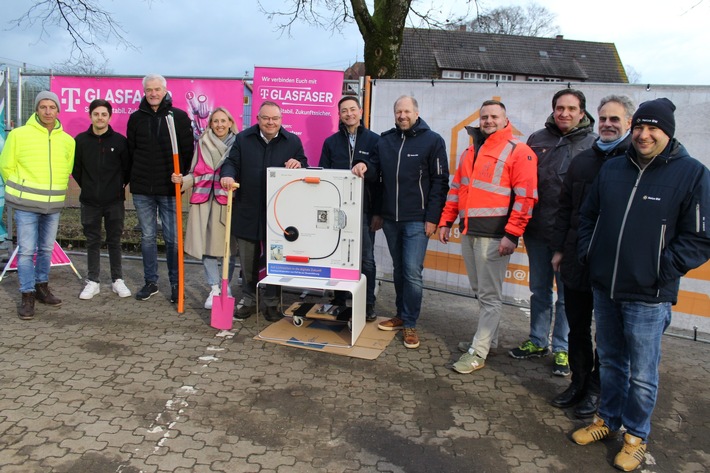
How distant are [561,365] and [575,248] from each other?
1.24m

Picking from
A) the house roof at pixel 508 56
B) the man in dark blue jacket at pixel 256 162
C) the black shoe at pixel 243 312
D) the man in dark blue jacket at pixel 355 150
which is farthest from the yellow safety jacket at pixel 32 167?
the house roof at pixel 508 56

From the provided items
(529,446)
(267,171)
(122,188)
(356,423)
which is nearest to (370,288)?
(267,171)

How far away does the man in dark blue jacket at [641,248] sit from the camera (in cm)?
264

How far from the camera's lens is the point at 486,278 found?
13.3ft

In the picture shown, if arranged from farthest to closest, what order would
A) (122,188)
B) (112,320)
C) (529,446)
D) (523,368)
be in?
1. (122,188)
2. (112,320)
3. (523,368)
4. (529,446)

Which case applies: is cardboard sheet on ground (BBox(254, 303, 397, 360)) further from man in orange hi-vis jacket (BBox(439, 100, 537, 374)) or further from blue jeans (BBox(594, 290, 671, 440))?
blue jeans (BBox(594, 290, 671, 440))

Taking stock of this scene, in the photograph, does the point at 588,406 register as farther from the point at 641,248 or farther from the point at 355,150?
the point at 355,150

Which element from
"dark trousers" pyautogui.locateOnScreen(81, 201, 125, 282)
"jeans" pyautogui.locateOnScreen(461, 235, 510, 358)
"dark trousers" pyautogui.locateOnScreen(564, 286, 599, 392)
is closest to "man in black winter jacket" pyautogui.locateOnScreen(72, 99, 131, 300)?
"dark trousers" pyautogui.locateOnScreen(81, 201, 125, 282)

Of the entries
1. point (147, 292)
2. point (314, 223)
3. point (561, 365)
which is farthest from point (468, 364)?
point (147, 292)

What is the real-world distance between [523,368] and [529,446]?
1.18 m

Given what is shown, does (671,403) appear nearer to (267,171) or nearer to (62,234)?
(267,171)

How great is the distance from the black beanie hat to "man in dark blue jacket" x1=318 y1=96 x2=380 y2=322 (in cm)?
246

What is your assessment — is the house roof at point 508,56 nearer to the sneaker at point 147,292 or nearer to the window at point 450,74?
the window at point 450,74

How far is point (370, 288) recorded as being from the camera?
5.26 metres
